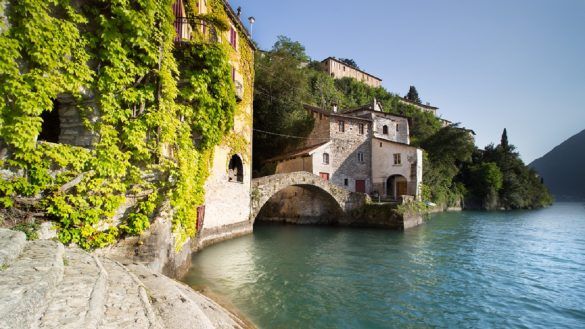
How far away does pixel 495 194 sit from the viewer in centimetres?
4700

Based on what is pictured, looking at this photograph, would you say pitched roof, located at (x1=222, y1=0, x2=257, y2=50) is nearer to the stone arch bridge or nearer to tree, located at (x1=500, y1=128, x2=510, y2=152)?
the stone arch bridge

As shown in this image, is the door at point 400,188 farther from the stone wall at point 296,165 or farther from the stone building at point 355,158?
the stone wall at point 296,165

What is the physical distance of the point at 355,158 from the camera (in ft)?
99.7

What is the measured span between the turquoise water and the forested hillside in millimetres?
14957

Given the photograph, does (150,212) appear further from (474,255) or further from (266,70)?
(266,70)

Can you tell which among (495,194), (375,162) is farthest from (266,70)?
(495,194)

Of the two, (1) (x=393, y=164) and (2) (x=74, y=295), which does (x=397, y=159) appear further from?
(2) (x=74, y=295)

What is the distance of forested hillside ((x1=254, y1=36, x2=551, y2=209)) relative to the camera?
97.2 feet

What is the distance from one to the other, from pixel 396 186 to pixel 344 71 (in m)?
42.2

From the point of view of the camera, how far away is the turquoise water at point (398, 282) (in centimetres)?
698

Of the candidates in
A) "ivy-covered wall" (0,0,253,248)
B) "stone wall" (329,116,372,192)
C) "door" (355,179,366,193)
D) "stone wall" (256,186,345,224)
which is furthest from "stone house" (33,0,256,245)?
"door" (355,179,366,193)

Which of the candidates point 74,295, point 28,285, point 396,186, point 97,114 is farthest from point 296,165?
point 28,285

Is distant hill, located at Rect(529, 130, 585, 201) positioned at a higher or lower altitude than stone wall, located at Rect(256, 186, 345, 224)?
higher

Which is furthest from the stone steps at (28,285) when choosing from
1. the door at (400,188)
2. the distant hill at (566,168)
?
the distant hill at (566,168)
